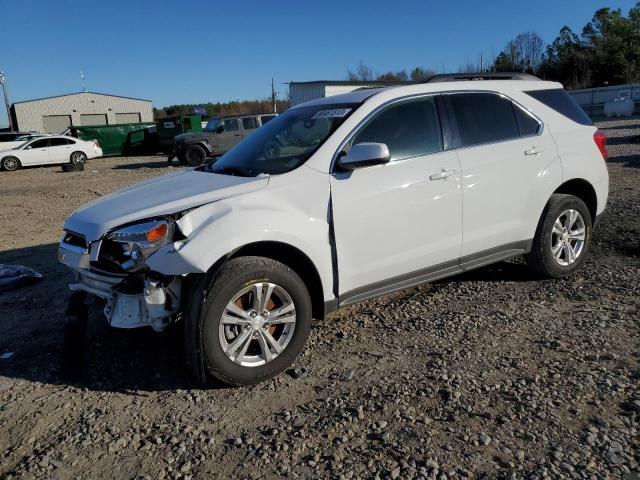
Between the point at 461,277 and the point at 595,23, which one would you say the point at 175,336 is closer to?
the point at 461,277

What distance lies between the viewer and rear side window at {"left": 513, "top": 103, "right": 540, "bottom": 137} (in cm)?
453

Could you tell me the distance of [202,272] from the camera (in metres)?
3.03

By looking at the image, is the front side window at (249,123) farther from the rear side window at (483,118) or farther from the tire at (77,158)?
the rear side window at (483,118)

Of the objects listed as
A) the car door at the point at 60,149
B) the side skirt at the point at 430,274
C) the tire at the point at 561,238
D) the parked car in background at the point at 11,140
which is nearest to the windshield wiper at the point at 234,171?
the side skirt at the point at 430,274

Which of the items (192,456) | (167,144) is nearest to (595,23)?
(167,144)

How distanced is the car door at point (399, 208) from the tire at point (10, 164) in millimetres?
23944

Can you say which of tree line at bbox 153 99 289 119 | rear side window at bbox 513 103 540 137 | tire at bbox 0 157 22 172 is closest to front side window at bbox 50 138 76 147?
tire at bbox 0 157 22 172

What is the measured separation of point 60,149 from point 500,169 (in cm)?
2430

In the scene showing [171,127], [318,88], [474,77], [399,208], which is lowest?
[399,208]

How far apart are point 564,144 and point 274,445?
3.74m

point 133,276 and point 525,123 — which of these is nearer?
point 133,276

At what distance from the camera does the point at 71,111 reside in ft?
164

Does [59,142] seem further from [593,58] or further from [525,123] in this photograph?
[593,58]

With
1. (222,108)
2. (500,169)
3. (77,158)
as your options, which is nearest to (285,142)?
(500,169)
